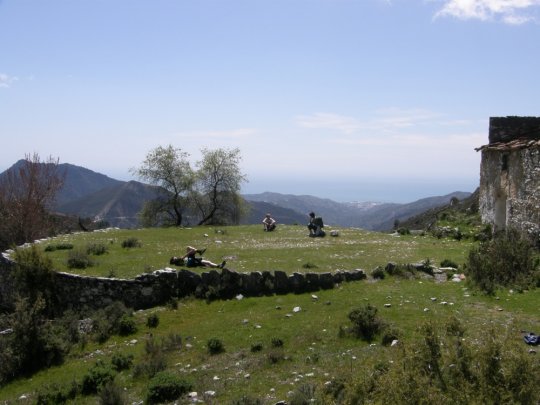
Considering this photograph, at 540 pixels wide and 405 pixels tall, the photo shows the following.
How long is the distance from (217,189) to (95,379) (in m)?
40.2

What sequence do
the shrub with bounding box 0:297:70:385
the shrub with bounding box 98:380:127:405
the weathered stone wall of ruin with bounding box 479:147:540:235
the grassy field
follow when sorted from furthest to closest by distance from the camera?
the weathered stone wall of ruin with bounding box 479:147:540:235 < the shrub with bounding box 0:297:70:385 < the grassy field < the shrub with bounding box 98:380:127:405

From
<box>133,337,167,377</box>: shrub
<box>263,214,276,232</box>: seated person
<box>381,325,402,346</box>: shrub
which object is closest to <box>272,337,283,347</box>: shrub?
<box>381,325,402,346</box>: shrub

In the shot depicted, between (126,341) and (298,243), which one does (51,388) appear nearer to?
(126,341)

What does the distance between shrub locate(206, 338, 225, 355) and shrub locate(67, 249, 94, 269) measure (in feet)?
41.4

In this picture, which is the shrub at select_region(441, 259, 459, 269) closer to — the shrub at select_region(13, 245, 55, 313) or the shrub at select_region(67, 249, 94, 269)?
the shrub at select_region(67, 249, 94, 269)

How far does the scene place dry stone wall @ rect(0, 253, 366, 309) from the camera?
21.6 meters

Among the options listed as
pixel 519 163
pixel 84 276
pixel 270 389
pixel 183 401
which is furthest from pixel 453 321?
pixel 519 163

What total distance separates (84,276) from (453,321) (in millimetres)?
19002

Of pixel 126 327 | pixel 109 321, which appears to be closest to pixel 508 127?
pixel 126 327

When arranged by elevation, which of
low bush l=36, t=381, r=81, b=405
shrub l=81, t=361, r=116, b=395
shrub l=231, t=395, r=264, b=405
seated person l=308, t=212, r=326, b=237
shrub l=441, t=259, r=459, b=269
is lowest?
low bush l=36, t=381, r=81, b=405

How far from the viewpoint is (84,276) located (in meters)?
24.2

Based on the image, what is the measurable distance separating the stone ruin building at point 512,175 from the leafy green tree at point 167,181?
29.9 metres

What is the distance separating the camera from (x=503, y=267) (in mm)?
20156

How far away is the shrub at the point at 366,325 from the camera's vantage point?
50.7 ft
